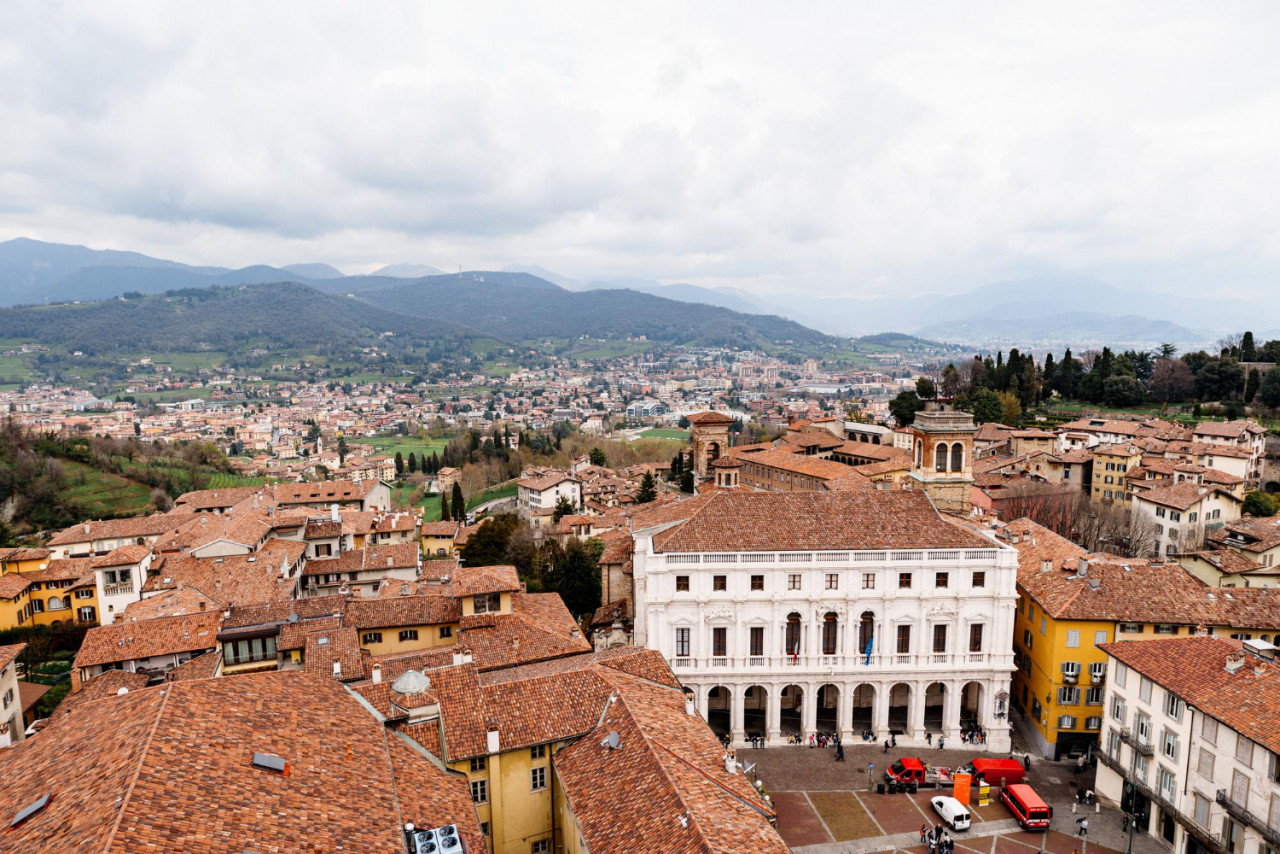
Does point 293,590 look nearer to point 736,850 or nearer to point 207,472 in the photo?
point 736,850

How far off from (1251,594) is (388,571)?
47.0 m

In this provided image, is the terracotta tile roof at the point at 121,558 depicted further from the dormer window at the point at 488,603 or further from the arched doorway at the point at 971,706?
the arched doorway at the point at 971,706

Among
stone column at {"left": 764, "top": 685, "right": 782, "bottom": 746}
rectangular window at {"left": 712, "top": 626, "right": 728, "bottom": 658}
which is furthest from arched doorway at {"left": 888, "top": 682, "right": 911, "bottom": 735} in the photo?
rectangular window at {"left": 712, "top": 626, "right": 728, "bottom": 658}

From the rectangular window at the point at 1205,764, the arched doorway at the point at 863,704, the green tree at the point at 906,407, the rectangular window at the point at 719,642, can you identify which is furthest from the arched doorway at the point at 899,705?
the green tree at the point at 906,407

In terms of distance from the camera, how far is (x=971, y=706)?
36.5 m

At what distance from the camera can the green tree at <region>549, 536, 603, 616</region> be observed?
46.4m

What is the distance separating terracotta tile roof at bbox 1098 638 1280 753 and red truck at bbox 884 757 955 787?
27.4 ft

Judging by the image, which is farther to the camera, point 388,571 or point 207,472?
point 207,472

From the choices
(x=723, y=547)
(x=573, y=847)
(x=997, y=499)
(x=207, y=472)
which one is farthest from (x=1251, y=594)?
(x=207, y=472)

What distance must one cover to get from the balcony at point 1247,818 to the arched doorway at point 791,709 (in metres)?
15.9

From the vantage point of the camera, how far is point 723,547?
109ft

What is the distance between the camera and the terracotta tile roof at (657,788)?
16.6 meters

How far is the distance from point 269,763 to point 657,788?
891 centimetres

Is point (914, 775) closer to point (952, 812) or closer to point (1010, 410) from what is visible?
point (952, 812)
